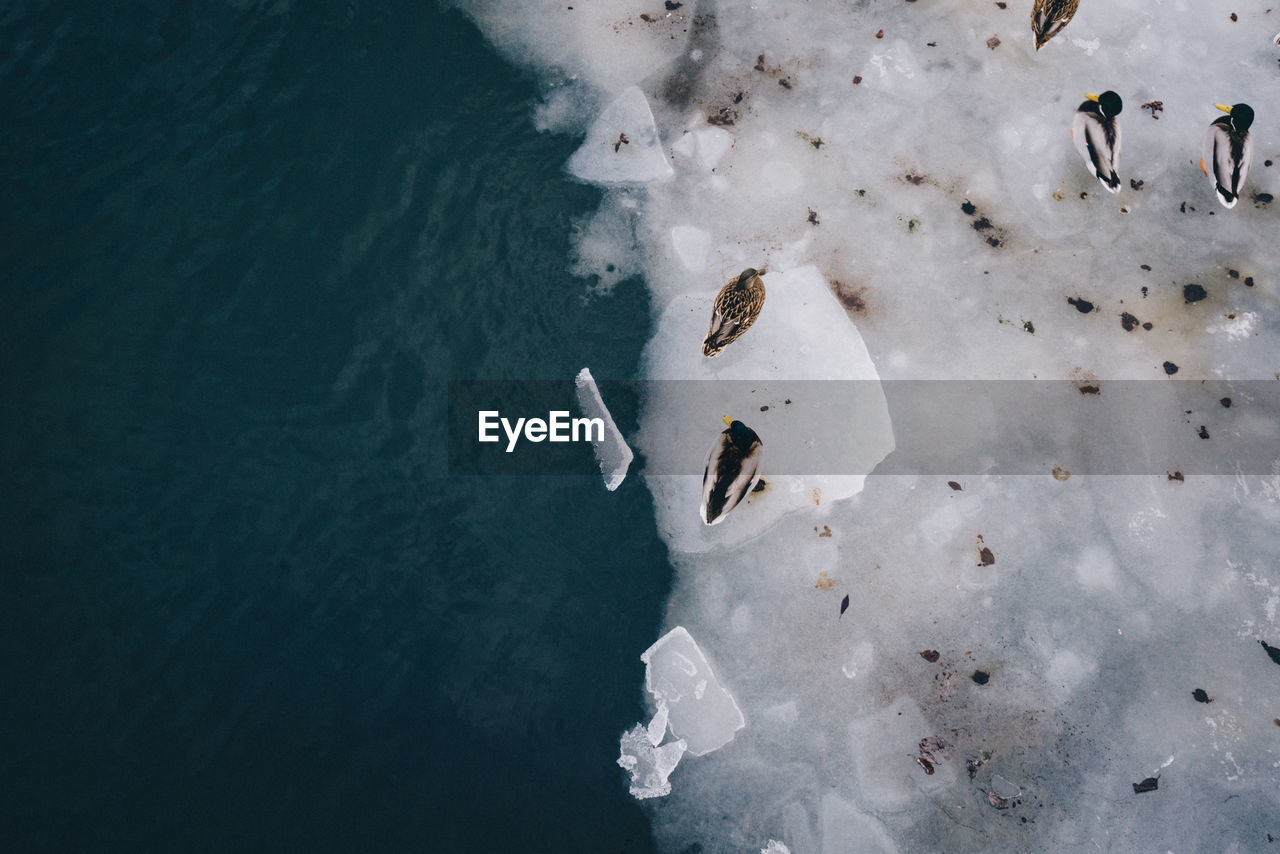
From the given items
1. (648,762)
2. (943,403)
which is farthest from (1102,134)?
(648,762)

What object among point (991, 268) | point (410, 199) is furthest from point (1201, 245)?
point (410, 199)

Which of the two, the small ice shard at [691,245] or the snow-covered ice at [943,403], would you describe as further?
the small ice shard at [691,245]

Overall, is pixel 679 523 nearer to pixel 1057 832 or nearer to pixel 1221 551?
pixel 1057 832

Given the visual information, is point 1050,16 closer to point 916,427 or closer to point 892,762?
point 916,427

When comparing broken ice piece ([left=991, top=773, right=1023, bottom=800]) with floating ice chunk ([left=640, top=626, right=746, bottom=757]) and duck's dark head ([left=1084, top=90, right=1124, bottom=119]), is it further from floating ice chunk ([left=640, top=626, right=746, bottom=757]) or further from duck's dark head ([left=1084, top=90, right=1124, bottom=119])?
duck's dark head ([left=1084, top=90, right=1124, bottom=119])

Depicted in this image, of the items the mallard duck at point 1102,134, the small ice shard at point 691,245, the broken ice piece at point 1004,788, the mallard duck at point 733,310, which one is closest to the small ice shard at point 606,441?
the mallard duck at point 733,310

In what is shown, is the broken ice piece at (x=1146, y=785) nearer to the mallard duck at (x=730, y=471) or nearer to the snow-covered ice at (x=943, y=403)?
the snow-covered ice at (x=943, y=403)
